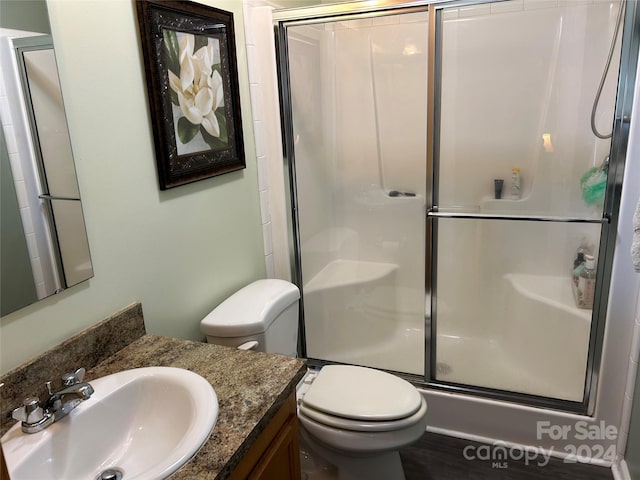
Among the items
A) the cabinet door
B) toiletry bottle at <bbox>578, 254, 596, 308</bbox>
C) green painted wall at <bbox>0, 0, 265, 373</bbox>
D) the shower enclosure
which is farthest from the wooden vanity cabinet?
toiletry bottle at <bbox>578, 254, 596, 308</bbox>

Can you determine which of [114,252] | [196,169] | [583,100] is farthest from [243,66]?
[583,100]

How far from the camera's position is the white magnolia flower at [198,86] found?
156 cm

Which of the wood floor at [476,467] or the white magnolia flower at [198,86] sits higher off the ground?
the white magnolia flower at [198,86]

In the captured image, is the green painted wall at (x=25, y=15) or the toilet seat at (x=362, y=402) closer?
the green painted wall at (x=25, y=15)

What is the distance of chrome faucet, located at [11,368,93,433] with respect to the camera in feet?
3.30

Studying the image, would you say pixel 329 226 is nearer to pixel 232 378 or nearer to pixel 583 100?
pixel 583 100

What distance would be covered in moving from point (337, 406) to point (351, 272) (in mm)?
1098

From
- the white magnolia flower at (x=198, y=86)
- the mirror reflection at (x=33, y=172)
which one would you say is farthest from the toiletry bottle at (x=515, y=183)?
the mirror reflection at (x=33, y=172)

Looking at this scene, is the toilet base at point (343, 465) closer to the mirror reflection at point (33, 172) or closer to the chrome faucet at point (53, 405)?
the chrome faucet at point (53, 405)

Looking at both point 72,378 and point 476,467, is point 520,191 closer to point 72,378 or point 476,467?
point 476,467

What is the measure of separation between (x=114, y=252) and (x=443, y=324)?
171cm

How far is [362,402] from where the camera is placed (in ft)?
5.50

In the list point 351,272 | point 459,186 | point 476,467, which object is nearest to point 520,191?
point 459,186

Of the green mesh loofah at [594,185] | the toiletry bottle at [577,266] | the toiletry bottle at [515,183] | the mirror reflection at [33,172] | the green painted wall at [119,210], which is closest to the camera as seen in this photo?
the mirror reflection at [33,172]
